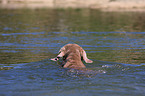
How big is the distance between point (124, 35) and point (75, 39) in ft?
14.7

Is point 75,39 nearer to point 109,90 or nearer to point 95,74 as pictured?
point 95,74

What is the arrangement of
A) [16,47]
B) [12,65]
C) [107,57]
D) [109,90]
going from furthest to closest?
[16,47] < [107,57] < [12,65] < [109,90]

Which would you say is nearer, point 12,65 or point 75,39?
point 12,65

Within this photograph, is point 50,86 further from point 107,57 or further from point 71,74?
point 107,57

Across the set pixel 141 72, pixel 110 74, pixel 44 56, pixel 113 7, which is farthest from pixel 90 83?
pixel 113 7

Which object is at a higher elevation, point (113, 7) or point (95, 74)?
point (113, 7)

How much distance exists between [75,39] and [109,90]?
12255 mm

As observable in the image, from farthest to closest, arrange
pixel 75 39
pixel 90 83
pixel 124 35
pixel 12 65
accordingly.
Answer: pixel 124 35 → pixel 75 39 → pixel 12 65 → pixel 90 83

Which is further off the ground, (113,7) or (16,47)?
(113,7)

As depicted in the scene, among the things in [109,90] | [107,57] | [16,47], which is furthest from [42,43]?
[109,90]

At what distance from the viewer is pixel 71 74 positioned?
930 centimetres

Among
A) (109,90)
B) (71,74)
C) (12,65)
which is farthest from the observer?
(12,65)

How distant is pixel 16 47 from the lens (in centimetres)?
1714

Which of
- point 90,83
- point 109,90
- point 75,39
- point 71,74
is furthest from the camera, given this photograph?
point 75,39
